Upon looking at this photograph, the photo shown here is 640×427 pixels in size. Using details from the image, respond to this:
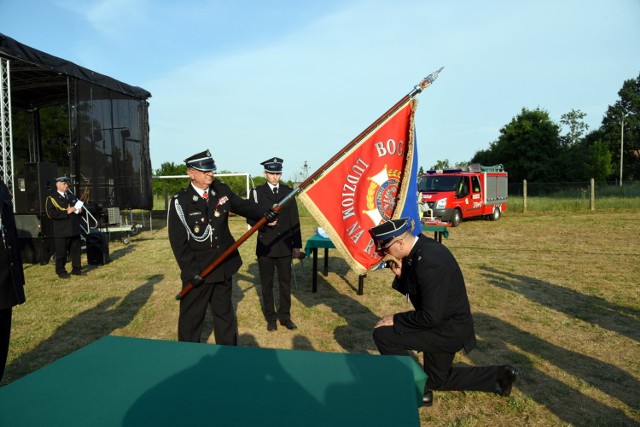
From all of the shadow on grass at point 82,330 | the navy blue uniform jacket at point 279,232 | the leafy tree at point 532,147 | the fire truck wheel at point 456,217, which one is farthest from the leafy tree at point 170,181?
the leafy tree at point 532,147

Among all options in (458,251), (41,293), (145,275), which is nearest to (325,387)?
(41,293)

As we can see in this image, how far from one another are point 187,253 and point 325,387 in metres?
2.43

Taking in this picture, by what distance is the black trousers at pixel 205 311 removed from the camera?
3.82m

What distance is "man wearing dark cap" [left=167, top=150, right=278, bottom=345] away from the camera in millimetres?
3818

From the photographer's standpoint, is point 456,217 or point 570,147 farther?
point 570,147

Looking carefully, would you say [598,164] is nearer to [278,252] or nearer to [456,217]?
[456,217]

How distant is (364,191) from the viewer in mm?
4363

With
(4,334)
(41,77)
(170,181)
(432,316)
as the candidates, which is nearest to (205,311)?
(4,334)

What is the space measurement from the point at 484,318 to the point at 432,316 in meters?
3.05

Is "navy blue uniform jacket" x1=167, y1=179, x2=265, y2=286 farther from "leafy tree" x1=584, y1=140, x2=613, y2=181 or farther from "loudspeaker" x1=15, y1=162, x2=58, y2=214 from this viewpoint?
"leafy tree" x1=584, y1=140, x2=613, y2=181

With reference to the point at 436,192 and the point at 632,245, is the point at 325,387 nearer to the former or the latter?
the point at 632,245

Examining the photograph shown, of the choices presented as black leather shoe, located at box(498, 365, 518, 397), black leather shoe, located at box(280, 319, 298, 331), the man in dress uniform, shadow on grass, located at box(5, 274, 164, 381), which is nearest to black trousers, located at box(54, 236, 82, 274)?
shadow on grass, located at box(5, 274, 164, 381)

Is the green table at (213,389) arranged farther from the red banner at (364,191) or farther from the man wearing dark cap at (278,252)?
the man wearing dark cap at (278,252)

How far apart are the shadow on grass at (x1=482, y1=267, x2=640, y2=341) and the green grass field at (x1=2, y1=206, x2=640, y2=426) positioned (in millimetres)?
15
